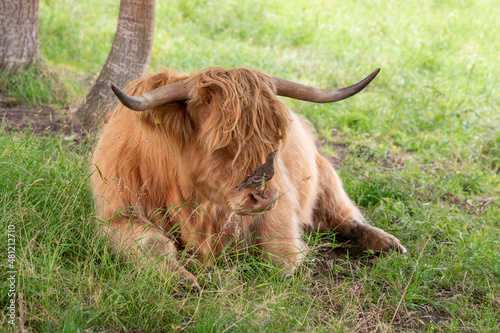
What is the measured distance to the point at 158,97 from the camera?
2.64m

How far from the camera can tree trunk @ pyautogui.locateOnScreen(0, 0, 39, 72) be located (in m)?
5.65

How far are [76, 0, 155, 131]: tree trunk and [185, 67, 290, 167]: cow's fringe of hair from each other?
245 cm

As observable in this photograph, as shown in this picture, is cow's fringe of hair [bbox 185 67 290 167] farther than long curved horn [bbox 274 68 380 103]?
No

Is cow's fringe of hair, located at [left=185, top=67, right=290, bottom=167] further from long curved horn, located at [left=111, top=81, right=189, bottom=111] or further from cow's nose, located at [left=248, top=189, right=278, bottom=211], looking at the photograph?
cow's nose, located at [left=248, top=189, right=278, bottom=211]

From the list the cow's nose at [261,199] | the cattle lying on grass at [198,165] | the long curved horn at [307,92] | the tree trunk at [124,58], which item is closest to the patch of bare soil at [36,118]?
the tree trunk at [124,58]

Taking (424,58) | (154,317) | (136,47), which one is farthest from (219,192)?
(424,58)

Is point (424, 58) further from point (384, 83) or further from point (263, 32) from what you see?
point (263, 32)

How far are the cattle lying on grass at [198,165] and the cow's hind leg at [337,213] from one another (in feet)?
1.11

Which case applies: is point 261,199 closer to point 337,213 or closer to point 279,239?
point 279,239

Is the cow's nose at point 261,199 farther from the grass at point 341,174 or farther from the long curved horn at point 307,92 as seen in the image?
the long curved horn at point 307,92

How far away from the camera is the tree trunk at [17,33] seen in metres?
5.65

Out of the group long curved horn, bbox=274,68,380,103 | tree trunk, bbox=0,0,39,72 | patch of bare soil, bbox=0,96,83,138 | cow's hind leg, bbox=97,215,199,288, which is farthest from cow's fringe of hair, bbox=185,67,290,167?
tree trunk, bbox=0,0,39,72

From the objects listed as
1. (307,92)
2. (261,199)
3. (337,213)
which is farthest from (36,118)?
(261,199)

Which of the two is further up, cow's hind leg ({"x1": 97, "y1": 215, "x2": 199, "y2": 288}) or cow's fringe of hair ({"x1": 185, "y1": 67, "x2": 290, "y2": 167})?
cow's fringe of hair ({"x1": 185, "y1": 67, "x2": 290, "y2": 167})
